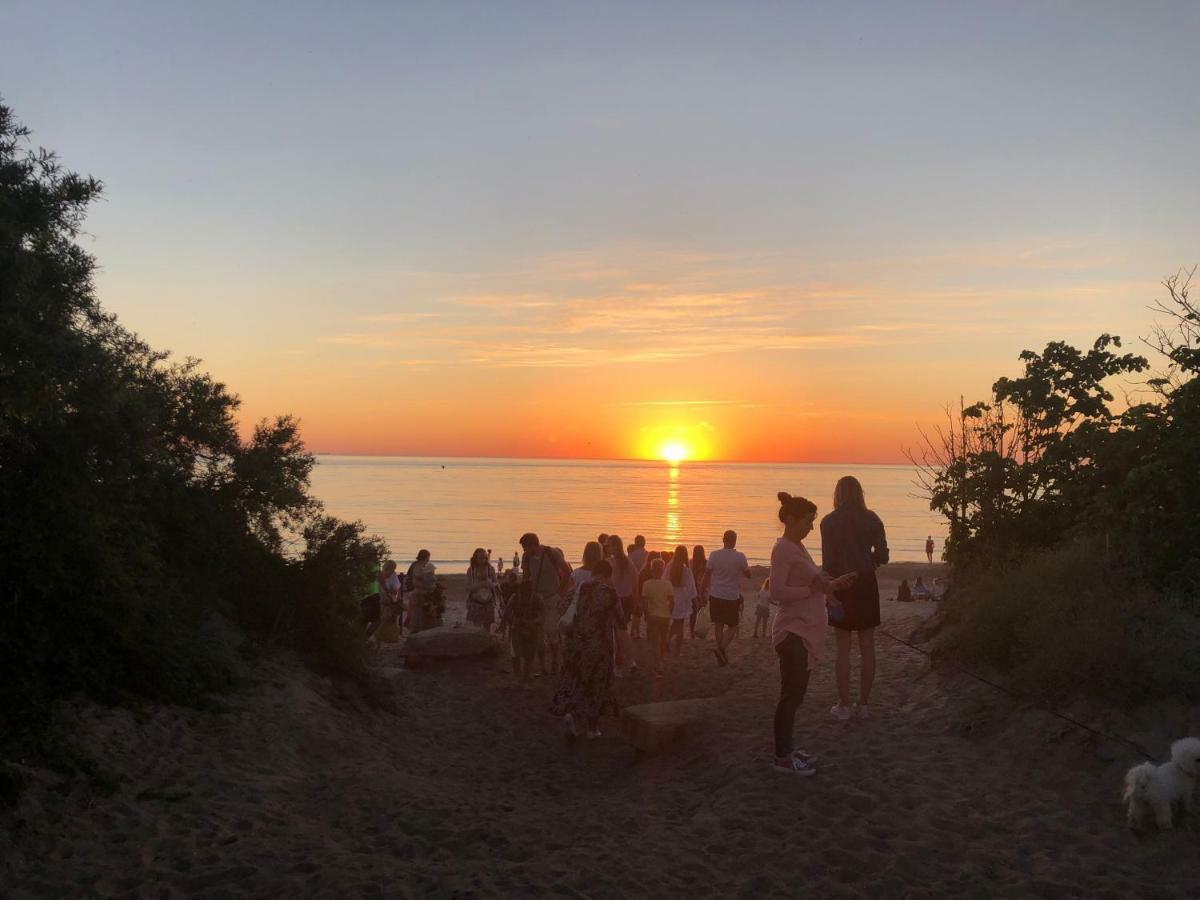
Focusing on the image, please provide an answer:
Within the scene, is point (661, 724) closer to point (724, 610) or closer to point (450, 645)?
point (724, 610)

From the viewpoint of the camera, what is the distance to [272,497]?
11719 millimetres

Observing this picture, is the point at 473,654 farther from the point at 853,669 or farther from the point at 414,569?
the point at 853,669

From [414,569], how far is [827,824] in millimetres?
10376

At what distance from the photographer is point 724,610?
13125mm

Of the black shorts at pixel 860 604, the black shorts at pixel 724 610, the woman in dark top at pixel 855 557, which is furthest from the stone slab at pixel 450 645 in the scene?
the black shorts at pixel 860 604

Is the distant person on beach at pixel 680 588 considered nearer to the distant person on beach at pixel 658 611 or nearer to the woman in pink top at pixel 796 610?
the distant person on beach at pixel 658 611

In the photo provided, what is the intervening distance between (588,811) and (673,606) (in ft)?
20.7

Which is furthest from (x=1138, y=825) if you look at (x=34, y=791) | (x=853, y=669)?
(x=34, y=791)

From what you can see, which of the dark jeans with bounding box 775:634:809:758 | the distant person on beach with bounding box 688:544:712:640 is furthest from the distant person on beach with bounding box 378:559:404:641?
the dark jeans with bounding box 775:634:809:758

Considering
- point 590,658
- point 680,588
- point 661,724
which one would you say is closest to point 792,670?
point 661,724

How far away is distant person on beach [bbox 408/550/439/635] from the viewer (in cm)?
1533

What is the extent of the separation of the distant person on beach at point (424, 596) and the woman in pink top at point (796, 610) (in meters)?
8.90

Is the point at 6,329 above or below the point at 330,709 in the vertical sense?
above

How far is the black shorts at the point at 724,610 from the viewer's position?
13086mm
